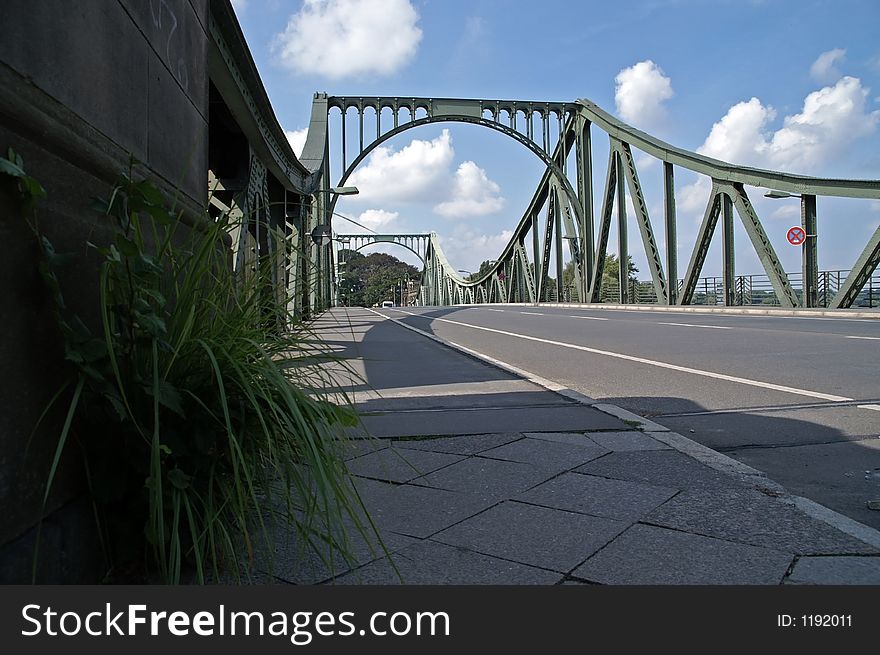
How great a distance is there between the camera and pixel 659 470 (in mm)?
2955

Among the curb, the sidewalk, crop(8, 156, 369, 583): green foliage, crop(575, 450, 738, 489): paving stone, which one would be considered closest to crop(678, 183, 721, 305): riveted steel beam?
the curb

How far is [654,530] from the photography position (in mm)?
2219

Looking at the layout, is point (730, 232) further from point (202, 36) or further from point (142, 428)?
point (142, 428)

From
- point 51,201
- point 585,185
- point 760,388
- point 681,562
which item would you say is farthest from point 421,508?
point 585,185

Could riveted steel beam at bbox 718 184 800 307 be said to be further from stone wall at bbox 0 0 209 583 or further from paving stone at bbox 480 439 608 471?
stone wall at bbox 0 0 209 583

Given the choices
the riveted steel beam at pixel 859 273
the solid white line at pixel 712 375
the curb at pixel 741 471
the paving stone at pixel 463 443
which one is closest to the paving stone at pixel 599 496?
the curb at pixel 741 471

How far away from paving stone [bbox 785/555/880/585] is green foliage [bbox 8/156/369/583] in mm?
1165

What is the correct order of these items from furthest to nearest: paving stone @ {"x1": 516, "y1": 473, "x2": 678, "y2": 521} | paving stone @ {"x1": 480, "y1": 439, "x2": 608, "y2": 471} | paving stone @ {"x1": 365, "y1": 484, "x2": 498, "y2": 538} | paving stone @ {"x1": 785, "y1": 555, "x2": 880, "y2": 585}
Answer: paving stone @ {"x1": 480, "y1": 439, "x2": 608, "y2": 471} → paving stone @ {"x1": 516, "y1": 473, "x2": 678, "y2": 521} → paving stone @ {"x1": 365, "y1": 484, "x2": 498, "y2": 538} → paving stone @ {"x1": 785, "y1": 555, "x2": 880, "y2": 585}

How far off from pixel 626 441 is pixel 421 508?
1.42 m

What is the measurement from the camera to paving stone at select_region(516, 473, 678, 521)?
2.45 meters

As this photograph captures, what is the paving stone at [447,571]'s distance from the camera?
186cm

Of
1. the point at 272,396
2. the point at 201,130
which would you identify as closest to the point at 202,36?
the point at 201,130

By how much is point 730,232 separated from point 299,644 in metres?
21.8

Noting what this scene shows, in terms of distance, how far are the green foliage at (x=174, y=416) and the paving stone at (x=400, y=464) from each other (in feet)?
3.38
